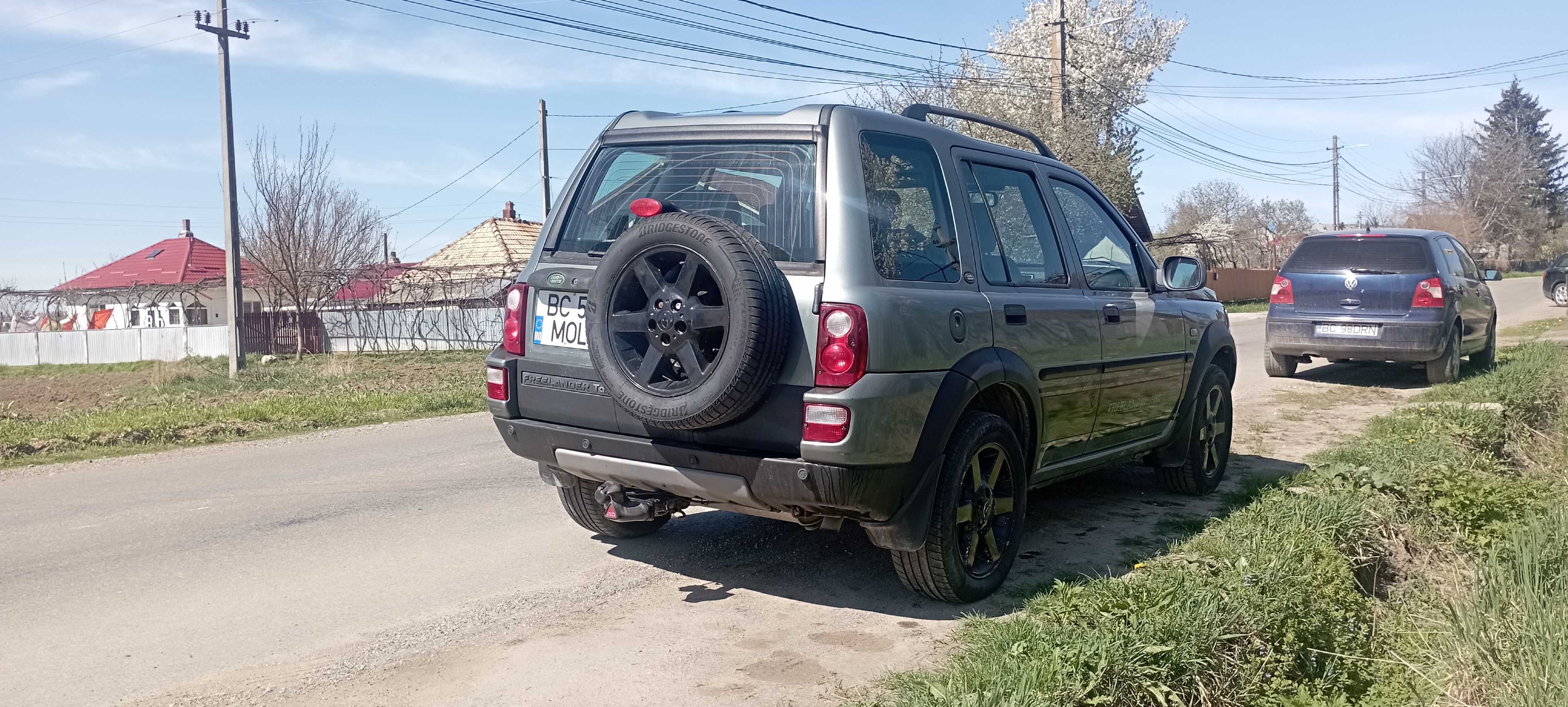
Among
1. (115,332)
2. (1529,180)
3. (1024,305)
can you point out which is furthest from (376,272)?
(1529,180)

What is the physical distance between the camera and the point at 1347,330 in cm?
1241

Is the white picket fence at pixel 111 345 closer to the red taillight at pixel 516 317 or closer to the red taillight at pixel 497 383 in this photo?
the red taillight at pixel 497 383

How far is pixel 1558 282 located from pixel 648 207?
37.3m

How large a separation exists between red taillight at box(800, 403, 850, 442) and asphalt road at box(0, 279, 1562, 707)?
762 mm

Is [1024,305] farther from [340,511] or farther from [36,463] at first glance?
[36,463]

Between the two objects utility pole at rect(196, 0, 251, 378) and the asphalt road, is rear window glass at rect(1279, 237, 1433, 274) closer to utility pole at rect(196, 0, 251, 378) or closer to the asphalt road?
the asphalt road

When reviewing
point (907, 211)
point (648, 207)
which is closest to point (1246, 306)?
point (907, 211)

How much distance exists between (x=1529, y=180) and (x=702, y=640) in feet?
325

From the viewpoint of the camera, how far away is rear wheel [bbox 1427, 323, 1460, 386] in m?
12.4

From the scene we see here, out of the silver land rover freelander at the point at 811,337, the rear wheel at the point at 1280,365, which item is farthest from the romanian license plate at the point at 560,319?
the rear wheel at the point at 1280,365

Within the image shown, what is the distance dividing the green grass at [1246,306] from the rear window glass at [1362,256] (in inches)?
860

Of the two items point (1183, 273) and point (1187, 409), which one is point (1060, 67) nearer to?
point (1183, 273)

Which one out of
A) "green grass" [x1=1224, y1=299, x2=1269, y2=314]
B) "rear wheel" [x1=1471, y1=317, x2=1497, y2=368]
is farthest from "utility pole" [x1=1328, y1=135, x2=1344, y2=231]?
"rear wheel" [x1=1471, y1=317, x2=1497, y2=368]

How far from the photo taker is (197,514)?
6.25 meters
